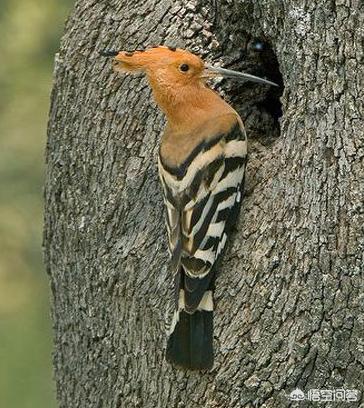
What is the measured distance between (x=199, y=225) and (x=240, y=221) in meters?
0.13

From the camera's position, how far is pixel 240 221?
11.9ft

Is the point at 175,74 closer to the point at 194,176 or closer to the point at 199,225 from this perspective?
the point at 194,176

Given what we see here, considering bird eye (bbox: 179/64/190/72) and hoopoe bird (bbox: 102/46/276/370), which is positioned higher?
bird eye (bbox: 179/64/190/72)

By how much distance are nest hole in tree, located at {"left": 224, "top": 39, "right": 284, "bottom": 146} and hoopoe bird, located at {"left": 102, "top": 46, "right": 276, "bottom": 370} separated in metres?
0.14

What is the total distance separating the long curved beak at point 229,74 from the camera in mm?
3896

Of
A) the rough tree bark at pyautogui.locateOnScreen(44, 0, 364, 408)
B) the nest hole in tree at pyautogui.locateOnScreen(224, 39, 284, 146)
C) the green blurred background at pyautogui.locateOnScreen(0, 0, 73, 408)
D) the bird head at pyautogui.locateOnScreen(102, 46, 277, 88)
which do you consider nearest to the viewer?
the rough tree bark at pyautogui.locateOnScreen(44, 0, 364, 408)

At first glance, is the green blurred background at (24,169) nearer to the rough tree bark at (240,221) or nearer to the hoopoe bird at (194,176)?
the rough tree bark at (240,221)

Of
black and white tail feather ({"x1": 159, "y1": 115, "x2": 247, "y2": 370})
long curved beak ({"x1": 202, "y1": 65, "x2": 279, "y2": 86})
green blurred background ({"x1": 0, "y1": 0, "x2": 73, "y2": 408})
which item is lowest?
green blurred background ({"x1": 0, "y1": 0, "x2": 73, "y2": 408})

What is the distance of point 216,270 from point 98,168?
2.30 ft

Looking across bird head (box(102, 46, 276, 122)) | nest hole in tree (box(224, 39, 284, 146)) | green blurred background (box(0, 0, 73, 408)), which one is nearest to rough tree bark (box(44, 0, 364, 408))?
nest hole in tree (box(224, 39, 284, 146))

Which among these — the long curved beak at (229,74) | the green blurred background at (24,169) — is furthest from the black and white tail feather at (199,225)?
the green blurred background at (24,169)

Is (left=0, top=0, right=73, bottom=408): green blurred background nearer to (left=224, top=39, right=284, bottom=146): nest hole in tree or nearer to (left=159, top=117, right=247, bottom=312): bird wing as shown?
(left=224, top=39, right=284, bottom=146): nest hole in tree

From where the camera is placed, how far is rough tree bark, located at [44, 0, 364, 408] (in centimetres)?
343

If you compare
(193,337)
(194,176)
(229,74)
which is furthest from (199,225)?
(229,74)
